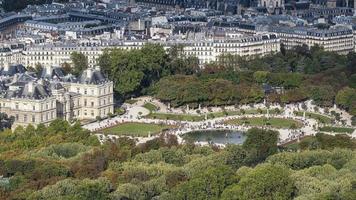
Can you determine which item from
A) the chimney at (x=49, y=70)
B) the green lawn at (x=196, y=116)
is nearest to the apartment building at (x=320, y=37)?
the green lawn at (x=196, y=116)

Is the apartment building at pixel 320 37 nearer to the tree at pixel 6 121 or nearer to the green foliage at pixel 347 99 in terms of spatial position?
the green foliage at pixel 347 99

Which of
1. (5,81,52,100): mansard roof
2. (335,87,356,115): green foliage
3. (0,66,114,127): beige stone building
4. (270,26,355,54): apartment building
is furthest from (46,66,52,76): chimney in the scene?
(270,26,355,54): apartment building

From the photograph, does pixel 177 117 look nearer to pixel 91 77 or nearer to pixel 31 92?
pixel 91 77

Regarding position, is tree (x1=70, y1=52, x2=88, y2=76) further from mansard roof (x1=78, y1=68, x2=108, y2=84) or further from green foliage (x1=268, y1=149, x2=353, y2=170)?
green foliage (x1=268, y1=149, x2=353, y2=170)

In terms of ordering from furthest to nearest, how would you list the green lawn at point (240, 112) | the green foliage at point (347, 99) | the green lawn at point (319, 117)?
the green lawn at point (240, 112) < the green foliage at point (347, 99) < the green lawn at point (319, 117)

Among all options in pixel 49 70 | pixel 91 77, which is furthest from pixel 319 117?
pixel 49 70

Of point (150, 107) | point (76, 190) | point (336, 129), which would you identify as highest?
point (76, 190)
